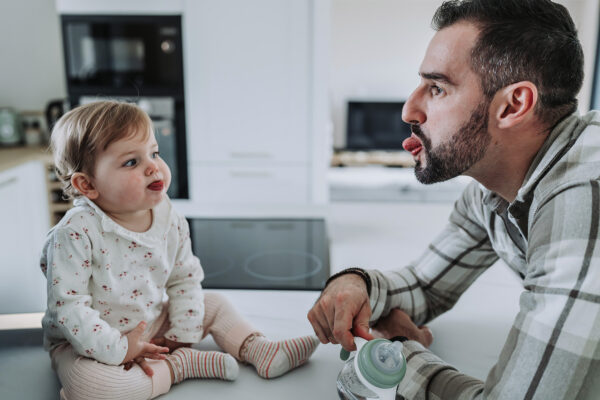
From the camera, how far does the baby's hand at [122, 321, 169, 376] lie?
827 mm

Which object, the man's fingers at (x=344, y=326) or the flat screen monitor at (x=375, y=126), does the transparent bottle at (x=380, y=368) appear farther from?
the flat screen monitor at (x=375, y=126)

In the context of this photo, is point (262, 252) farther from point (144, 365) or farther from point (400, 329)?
point (144, 365)

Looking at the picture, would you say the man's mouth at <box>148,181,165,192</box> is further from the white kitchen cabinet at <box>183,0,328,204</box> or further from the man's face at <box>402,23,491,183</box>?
the white kitchen cabinet at <box>183,0,328,204</box>

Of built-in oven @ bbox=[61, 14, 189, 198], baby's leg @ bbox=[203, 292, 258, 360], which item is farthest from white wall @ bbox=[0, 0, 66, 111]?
baby's leg @ bbox=[203, 292, 258, 360]

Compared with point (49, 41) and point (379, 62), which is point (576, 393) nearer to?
point (49, 41)

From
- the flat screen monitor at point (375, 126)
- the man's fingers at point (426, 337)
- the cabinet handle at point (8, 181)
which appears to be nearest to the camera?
the man's fingers at point (426, 337)

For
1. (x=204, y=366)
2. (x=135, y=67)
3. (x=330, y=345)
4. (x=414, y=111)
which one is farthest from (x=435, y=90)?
(x=135, y=67)

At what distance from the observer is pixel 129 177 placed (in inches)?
35.0

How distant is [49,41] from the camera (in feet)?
10.0

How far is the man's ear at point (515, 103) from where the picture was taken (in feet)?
2.64

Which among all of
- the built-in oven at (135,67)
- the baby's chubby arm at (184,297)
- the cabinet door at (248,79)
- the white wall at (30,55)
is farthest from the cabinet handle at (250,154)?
the baby's chubby arm at (184,297)

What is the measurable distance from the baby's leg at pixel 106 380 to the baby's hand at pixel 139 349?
0.06 ft

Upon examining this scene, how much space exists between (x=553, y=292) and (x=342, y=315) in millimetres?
345

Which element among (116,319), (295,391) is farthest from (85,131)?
(295,391)
